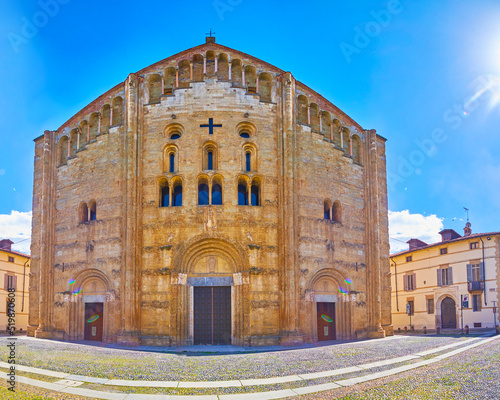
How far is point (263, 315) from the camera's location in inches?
929

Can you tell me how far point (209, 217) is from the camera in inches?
963

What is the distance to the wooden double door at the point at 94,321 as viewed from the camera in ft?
83.8

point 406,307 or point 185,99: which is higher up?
point 185,99

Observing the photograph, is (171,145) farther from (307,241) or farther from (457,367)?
(457,367)

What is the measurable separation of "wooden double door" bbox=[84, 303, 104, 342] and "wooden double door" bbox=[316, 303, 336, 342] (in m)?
12.6

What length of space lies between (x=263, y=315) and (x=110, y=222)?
33.8 ft

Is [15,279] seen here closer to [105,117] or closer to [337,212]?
[105,117]

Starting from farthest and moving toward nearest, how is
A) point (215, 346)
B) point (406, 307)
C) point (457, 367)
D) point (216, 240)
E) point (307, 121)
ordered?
point (406, 307)
point (307, 121)
point (216, 240)
point (215, 346)
point (457, 367)

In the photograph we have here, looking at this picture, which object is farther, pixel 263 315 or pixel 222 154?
pixel 222 154

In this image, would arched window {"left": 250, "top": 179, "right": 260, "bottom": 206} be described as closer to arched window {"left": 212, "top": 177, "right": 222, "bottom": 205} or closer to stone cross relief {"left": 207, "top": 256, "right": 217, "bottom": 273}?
arched window {"left": 212, "top": 177, "right": 222, "bottom": 205}

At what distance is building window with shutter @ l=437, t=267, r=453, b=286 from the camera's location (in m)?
41.9

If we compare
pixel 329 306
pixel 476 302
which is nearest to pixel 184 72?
pixel 329 306

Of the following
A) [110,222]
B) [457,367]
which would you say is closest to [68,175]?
[110,222]

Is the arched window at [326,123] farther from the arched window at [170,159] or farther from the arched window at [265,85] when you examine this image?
the arched window at [170,159]
